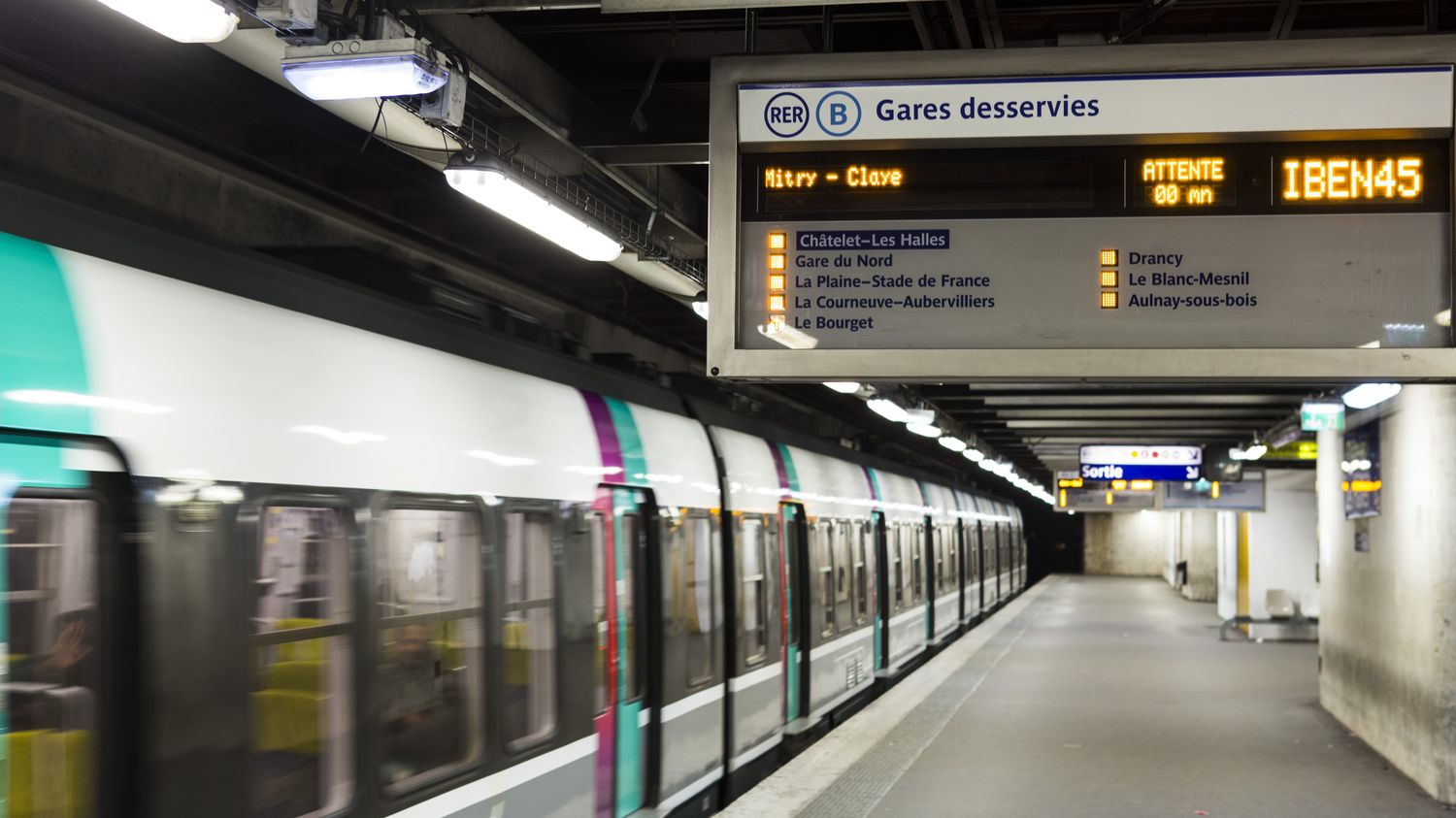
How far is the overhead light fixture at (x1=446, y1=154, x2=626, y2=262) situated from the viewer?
5.01 meters

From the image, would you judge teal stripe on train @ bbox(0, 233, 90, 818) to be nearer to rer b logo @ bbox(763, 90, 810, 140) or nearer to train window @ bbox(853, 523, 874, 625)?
rer b logo @ bbox(763, 90, 810, 140)

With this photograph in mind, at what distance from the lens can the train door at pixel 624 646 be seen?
6.80 meters

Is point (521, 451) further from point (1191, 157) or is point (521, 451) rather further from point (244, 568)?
point (1191, 157)

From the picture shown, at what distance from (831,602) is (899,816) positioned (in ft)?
14.4

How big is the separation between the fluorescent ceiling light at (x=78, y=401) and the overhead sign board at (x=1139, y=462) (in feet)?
58.9

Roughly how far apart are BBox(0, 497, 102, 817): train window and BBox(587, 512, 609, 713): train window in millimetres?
3494

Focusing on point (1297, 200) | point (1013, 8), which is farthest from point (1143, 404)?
point (1297, 200)

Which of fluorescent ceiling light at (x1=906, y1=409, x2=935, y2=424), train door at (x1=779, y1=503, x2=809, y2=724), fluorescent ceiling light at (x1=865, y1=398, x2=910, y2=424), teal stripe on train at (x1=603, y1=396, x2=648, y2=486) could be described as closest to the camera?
teal stripe on train at (x1=603, y1=396, x2=648, y2=486)

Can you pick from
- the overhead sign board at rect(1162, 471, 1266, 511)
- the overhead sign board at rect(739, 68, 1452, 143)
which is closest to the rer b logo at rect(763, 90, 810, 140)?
the overhead sign board at rect(739, 68, 1452, 143)

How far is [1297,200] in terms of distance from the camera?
4305 millimetres

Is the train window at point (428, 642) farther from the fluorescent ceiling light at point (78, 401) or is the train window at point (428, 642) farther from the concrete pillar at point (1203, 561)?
the concrete pillar at point (1203, 561)

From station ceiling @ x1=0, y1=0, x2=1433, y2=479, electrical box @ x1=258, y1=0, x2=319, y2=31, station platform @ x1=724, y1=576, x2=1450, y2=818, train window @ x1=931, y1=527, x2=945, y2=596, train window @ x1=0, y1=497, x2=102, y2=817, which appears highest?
station ceiling @ x1=0, y1=0, x2=1433, y2=479

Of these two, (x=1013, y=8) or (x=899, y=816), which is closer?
(x=1013, y=8)

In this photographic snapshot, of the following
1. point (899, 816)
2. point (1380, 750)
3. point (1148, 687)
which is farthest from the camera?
point (1148, 687)
